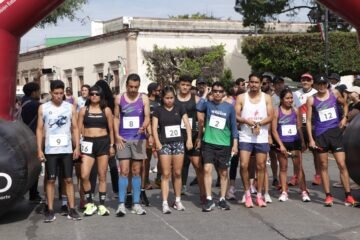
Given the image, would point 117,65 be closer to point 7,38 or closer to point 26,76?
point 26,76

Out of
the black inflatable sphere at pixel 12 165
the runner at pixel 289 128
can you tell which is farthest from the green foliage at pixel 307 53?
the black inflatable sphere at pixel 12 165

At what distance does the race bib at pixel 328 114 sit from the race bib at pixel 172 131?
2.06 metres

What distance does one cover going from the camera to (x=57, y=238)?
6.84m

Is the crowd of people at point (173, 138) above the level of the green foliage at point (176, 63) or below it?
below

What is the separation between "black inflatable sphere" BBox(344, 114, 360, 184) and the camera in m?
8.20

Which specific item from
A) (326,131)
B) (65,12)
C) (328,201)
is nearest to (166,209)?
(328,201)

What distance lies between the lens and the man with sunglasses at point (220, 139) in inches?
327

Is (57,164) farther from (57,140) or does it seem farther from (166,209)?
(166,209)

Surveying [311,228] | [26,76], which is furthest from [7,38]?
[26,76]

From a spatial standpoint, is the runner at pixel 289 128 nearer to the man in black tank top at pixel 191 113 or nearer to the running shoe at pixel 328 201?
the running shoe at pixel 328 201

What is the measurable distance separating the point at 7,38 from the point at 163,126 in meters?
2.39

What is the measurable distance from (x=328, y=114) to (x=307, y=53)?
1034 inches

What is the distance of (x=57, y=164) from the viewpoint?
7789 mm

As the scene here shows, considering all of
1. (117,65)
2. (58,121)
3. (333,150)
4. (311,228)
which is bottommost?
(311,228)
